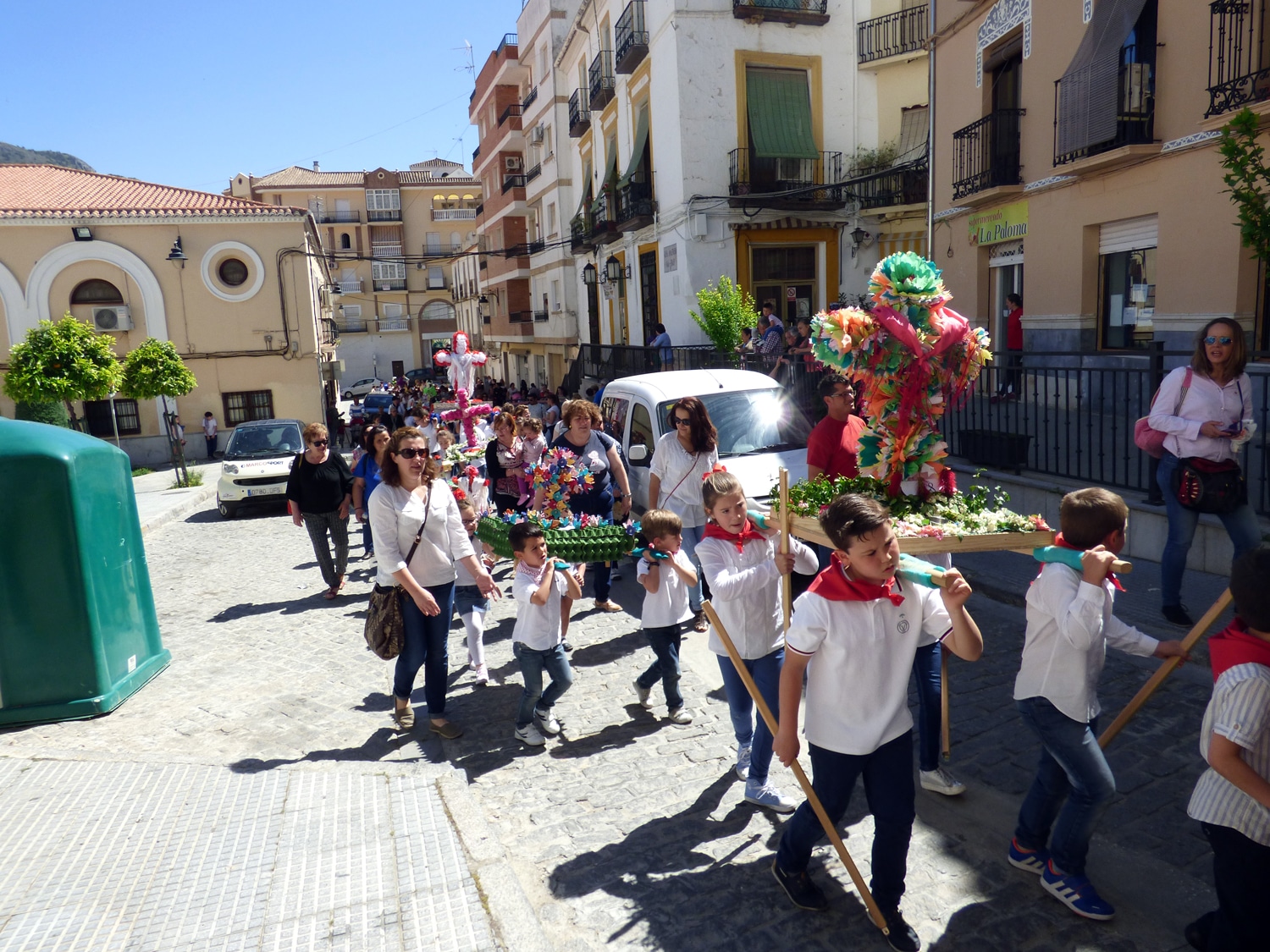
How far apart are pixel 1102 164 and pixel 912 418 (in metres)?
10.1

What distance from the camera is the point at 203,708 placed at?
6.09 m

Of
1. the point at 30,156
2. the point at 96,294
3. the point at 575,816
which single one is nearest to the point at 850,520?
the point at 575,816

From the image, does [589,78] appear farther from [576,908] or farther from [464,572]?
[576,908]

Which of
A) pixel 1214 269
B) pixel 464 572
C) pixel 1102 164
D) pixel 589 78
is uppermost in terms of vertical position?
pixel 589 78

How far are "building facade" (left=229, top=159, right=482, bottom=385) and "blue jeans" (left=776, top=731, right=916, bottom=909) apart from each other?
6431 cm

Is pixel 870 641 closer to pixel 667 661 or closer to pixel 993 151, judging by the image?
pixel 667 661

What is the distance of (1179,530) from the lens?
607 centimetres

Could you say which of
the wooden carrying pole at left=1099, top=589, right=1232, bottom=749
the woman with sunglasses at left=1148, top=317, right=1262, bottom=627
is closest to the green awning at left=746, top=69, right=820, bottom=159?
the woman with sunglasses at left=1148, top=317, right=1262, bottom=627

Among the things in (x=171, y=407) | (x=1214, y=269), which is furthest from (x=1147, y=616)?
(x=171, y=407)

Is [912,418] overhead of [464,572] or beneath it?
overhead

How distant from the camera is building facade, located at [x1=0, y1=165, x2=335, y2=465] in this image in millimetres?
26094

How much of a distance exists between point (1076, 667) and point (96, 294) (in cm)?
2997

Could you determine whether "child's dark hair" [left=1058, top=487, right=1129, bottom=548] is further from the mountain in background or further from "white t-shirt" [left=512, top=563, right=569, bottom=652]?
the mountain in background

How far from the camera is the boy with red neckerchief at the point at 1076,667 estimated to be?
322 cm
